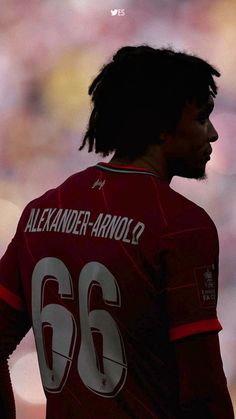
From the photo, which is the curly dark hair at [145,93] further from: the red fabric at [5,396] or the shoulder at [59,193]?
the red fabric at [5,396]

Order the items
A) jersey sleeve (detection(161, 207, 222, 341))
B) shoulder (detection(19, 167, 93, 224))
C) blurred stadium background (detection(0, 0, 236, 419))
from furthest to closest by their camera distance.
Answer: blurred stadium background (detection(0, 0, 236, 419)) < shoulder (detection(19, 167, 93, 224)) < jersey sleeve (detection(161, 207, 222, 341))

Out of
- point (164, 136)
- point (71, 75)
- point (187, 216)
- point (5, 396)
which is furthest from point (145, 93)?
point (71, 75)

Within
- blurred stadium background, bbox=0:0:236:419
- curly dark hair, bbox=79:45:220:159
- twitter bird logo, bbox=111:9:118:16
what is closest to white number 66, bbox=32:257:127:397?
curly dark hair, bbox=79:45:220:159

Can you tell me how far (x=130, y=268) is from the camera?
75cm

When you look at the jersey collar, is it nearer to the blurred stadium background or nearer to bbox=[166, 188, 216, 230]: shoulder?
bbox=[166, 188, 216, 230]: shoulder

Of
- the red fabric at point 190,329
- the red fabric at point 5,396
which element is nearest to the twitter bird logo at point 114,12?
the red fabric at point 5,396

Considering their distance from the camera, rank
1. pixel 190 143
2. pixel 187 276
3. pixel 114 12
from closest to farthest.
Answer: pixel 187 276 → pixel 190 143 → pixel 114 12

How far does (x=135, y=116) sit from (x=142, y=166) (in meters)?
0.06

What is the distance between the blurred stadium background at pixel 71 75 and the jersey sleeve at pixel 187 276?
1445 mm

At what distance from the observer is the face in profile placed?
82 centimetres

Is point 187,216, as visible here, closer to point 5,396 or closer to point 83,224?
point 83,224

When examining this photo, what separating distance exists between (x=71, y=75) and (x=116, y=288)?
154 centimetres

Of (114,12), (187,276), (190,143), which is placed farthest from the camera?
(114,12)

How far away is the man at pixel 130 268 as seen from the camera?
0.73 m
